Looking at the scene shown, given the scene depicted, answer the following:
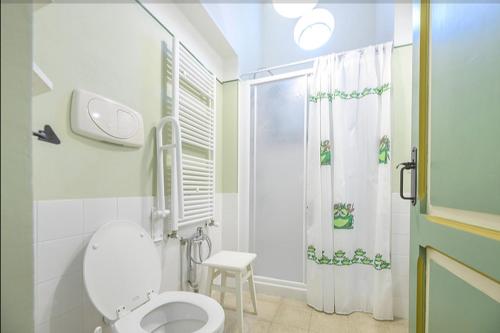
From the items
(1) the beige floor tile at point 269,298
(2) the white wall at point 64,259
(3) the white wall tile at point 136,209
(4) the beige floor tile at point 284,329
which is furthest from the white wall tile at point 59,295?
(1) the beige floor tile at point 269,298

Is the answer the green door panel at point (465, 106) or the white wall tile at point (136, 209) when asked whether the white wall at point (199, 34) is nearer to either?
the white wall tile at point (136, 209)

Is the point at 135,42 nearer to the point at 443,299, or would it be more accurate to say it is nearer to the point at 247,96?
the point at 247,96

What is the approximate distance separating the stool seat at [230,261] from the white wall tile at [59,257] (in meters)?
0.80

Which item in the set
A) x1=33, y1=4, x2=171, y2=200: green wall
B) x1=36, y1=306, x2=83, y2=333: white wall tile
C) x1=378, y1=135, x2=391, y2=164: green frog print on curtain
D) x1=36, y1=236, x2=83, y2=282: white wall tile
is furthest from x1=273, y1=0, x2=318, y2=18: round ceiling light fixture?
x1=36, y1=306, x2=83, y2=333: white wall tile

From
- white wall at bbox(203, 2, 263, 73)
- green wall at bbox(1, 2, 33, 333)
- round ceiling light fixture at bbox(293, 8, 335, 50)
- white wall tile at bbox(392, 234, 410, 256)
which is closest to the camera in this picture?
green wall at bbox(1, 2, 33, 333)

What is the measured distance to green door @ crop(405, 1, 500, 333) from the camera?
17.7 inches

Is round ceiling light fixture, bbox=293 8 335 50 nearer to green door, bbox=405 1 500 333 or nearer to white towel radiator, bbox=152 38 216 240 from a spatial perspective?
white towel radiator, bbox=152 38 216 240

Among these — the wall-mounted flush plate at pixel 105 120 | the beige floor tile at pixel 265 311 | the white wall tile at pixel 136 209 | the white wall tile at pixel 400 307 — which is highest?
the wall-mounted flush plate at pixel 105 120

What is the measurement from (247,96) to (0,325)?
7.05 ft

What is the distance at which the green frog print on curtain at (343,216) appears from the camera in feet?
5.88

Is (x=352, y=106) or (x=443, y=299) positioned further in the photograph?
(x=352, y=106)

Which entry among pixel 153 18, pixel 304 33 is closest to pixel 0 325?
pixel 153 18

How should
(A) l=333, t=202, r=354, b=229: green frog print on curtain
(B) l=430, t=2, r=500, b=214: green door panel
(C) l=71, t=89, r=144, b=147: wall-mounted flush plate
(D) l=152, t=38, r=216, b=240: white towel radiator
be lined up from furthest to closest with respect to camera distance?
1. (A) l=333, t=202, r=354, b=229: green frog print on curtain
2. (D) l=152, t=38, r=216, b=240: white towel radiator
3. (C) l=71, t=89, r=144, b=147: wall-mounted flush plate
4. (B) l=430, t=2, r=500, b=214: green door panel

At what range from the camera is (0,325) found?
27cm
